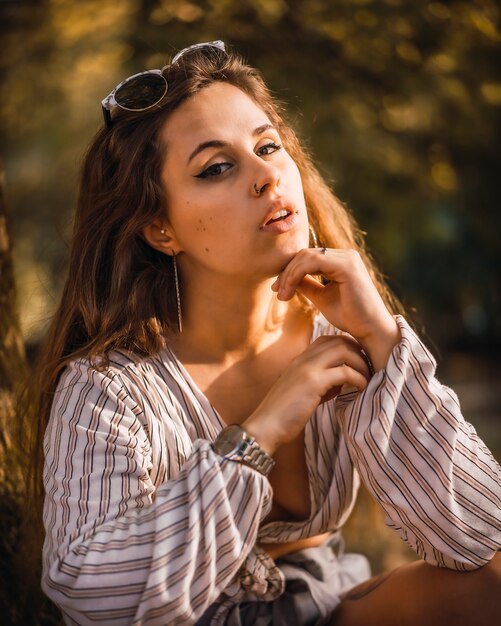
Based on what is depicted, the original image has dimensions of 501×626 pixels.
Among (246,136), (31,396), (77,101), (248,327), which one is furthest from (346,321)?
(77,101)

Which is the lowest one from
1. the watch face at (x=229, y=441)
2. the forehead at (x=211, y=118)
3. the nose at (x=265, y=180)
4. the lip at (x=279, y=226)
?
the watch face at (x=229, y=441)

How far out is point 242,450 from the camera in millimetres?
1937

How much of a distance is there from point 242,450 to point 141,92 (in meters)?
1.21

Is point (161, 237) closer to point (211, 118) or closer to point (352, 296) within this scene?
point (211, 118)

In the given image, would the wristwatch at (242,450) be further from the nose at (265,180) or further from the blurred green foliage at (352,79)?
the blurred green foliage at (352,79)

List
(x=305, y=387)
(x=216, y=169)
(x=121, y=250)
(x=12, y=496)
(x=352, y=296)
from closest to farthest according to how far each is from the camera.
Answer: (x=305, y=387) → (x=352, y=296) → (x=216, y=169) → (x=121, y=250) → (x=12, y=496)

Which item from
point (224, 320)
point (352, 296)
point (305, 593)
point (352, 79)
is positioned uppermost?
point (352, 296)

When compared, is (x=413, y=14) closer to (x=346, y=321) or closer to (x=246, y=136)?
(x=246, y=136)

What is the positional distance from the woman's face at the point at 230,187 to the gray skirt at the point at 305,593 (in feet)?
3.29

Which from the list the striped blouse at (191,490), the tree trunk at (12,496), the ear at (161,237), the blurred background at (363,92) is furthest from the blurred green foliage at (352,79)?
the striped blouse at (191,490)

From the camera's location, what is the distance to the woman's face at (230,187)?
2.28m

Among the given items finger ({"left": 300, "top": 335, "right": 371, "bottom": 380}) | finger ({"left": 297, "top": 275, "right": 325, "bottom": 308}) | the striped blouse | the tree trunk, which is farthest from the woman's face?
the tree trunk

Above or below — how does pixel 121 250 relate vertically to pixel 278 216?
below

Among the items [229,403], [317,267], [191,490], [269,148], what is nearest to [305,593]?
[229,403]
